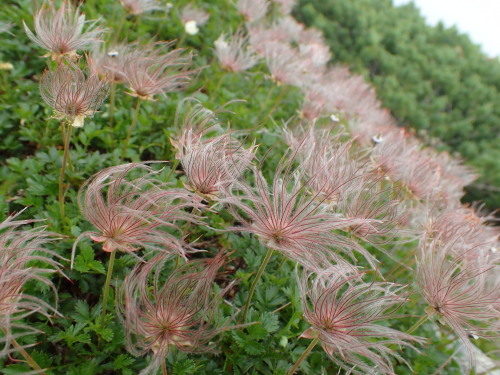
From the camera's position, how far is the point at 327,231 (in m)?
1.75

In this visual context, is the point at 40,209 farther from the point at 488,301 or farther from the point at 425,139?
the point at 425,139

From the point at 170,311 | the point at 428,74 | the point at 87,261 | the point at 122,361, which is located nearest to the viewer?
the point at 170,311

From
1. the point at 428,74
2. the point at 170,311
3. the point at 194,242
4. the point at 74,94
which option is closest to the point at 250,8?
the point at 74,94

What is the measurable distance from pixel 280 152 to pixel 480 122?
6514mm

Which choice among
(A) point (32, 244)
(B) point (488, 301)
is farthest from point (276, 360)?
(A) point (32, 244)

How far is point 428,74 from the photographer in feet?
29.6

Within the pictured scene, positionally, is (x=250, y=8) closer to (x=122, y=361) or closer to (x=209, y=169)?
(x=209, y=169)

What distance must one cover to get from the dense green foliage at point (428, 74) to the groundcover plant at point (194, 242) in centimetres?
435

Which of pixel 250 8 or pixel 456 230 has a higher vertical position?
pixel 456 230

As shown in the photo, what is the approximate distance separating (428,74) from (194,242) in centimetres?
874

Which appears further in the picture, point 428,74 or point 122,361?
point 428,74

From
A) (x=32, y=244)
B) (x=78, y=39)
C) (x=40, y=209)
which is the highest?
(x=78, y=39)

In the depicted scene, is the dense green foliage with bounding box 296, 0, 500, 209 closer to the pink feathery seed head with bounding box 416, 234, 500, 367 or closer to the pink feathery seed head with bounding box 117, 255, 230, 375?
the pink feathery seed head with bounding box 416, 234, 500, 367

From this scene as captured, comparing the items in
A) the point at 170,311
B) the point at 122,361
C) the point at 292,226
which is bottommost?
the point at 122,361
